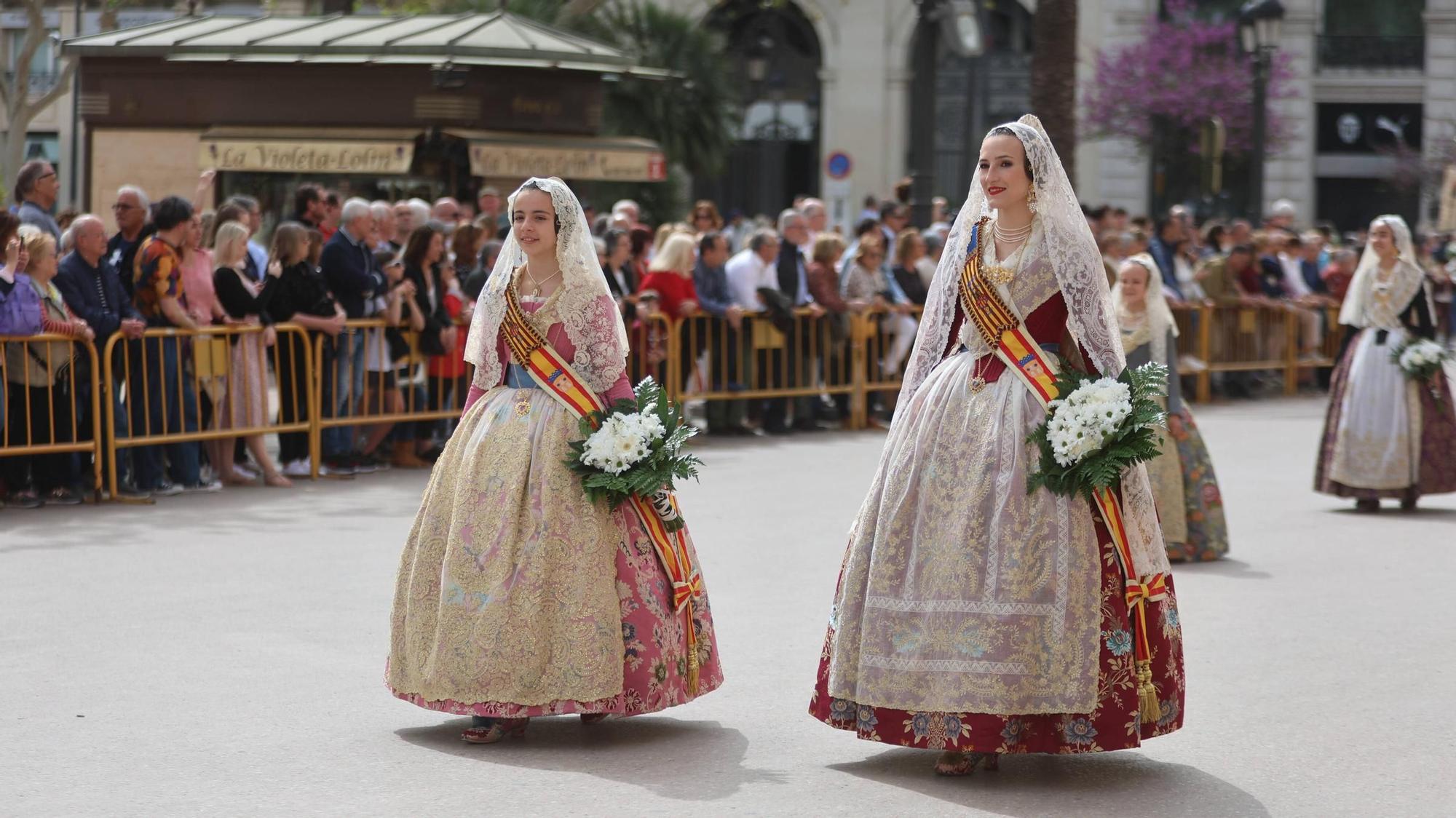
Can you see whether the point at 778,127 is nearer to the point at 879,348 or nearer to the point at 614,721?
the point at 879,348

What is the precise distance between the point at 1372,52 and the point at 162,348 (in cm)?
→ 3804

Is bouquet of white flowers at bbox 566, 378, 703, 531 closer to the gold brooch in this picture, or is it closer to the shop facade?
the gold brooch

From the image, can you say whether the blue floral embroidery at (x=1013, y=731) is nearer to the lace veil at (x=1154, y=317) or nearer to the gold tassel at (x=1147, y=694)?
the gold tassel at (x=1147, y=694)

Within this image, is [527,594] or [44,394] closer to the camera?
[527,594]

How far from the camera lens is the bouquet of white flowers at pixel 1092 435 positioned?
608 centimetres

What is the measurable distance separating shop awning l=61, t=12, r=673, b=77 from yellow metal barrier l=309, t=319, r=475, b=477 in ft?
20.1

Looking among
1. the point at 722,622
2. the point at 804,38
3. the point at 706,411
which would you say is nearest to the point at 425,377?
the point at 706,411

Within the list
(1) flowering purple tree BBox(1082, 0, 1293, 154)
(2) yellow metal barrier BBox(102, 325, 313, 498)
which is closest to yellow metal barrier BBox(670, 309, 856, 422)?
(2) yellow metal barrier BBox(102, 325, 313, 498)

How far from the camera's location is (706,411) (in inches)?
671

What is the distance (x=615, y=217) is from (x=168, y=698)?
33.8 ft

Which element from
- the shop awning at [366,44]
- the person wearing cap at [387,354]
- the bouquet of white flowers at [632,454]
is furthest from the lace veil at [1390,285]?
the shop awning at [366,44]

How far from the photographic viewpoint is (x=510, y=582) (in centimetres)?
658

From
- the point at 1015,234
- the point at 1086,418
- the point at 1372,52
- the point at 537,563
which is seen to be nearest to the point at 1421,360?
the point at 1015,234

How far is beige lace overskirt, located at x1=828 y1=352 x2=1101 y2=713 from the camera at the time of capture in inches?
239
